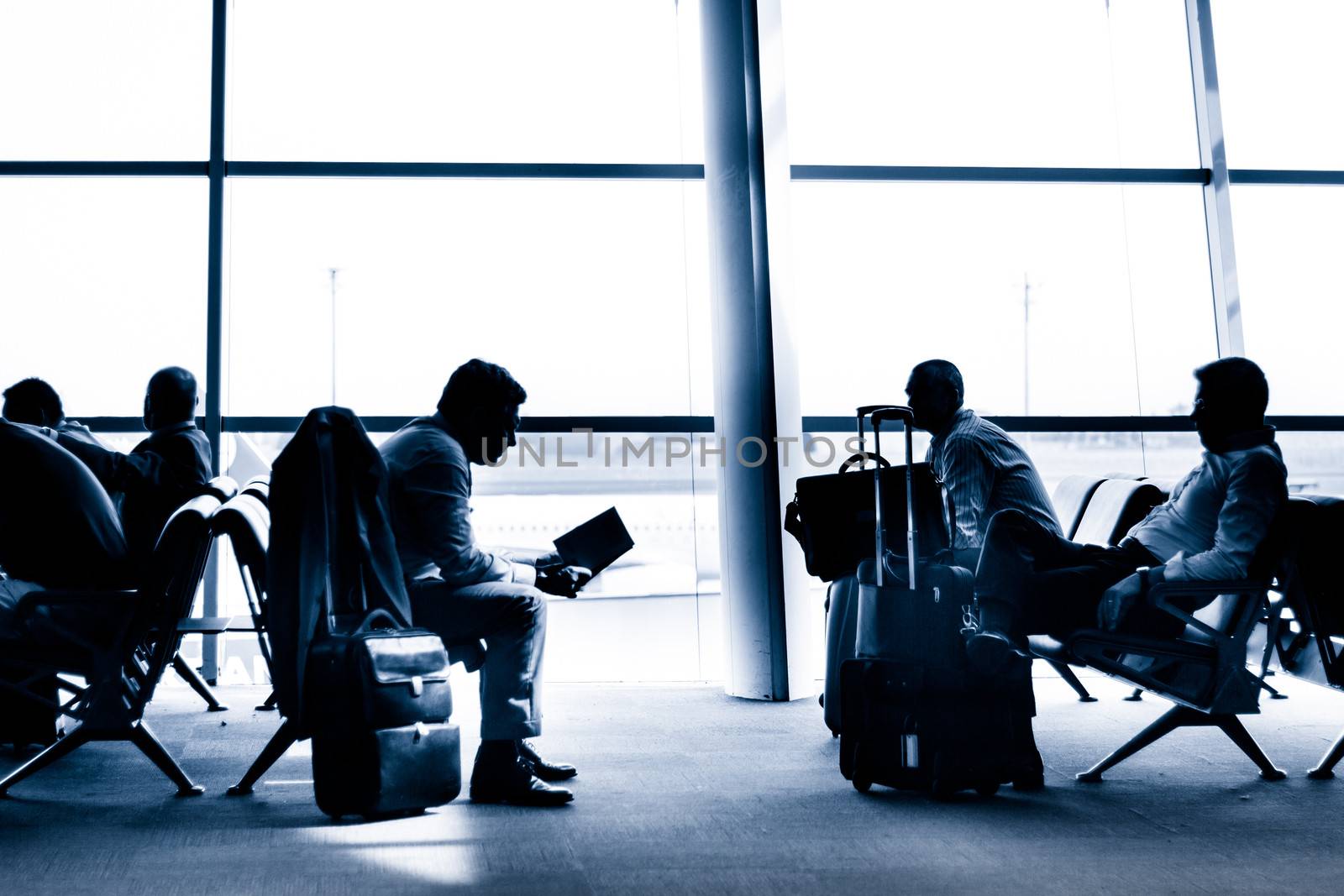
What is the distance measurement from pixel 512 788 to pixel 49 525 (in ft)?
4.23

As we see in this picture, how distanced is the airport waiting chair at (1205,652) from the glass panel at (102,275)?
12.9 feet

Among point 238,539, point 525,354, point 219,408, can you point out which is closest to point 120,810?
point 238,539

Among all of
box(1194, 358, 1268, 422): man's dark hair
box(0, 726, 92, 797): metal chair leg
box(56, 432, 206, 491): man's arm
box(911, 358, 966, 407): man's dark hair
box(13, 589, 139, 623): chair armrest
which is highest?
box(911, 358, 966, 407): man's dark hair

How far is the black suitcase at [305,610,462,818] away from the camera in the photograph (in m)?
2.36

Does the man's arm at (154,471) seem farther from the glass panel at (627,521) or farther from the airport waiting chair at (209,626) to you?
the glass panel at (627,521)

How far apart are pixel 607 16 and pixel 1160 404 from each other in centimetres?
325

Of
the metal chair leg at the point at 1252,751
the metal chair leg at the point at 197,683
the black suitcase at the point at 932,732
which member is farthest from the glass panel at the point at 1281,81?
the metal chair leg at the point at 197,683

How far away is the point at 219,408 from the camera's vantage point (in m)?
4.79

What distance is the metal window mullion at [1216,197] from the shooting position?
17.6 feet

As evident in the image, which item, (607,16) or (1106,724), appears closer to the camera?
(1106,724)

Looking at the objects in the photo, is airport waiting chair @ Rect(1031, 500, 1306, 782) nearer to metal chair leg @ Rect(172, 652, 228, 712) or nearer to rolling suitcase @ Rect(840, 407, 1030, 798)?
rolling suitcase @ Rect(840, 407, 1030, 798)

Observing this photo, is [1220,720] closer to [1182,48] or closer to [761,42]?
[761,42]

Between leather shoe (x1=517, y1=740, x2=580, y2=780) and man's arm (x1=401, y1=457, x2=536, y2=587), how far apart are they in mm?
443

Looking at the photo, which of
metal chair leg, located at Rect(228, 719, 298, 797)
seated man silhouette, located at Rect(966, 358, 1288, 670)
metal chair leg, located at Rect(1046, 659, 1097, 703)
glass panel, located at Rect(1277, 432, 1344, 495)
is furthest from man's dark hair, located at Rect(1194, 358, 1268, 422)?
glass panel, located at Rect(1277, 432, 1344, 495)
